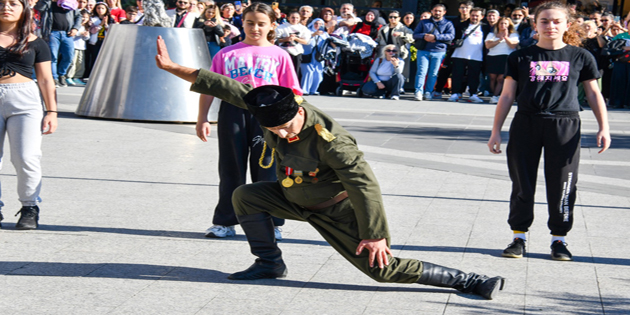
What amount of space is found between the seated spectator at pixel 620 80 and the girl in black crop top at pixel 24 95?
11.7 metres

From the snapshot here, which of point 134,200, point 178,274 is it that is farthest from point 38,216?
point 178,274

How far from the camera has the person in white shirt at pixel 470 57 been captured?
15.1 m

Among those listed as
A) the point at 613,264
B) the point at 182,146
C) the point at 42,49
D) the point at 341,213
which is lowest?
the point at 182,146

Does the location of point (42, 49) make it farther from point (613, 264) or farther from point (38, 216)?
point (613, 264)

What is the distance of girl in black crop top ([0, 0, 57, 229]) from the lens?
5145 millimetres

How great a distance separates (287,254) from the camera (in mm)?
4902

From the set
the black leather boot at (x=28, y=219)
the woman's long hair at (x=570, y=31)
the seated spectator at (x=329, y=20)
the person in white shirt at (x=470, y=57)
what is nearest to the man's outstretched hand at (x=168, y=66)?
the black leather boot at (x=28, y=219)

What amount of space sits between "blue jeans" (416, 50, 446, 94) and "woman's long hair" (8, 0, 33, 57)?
35.8 ft

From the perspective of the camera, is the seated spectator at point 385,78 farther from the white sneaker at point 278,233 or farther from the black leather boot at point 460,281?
the black leather boot at point 460,281

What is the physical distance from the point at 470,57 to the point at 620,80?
9.33 ft

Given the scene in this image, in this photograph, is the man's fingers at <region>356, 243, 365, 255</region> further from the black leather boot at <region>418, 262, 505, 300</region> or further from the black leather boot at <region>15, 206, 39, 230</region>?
the black leather boot at <region>15, 206, 39, 230</region>

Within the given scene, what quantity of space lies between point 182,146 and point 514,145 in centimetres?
495

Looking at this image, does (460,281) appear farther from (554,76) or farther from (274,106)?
(554,76)

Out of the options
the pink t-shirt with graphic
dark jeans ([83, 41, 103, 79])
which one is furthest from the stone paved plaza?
dark jeans ([83, 41, 103, 79])
